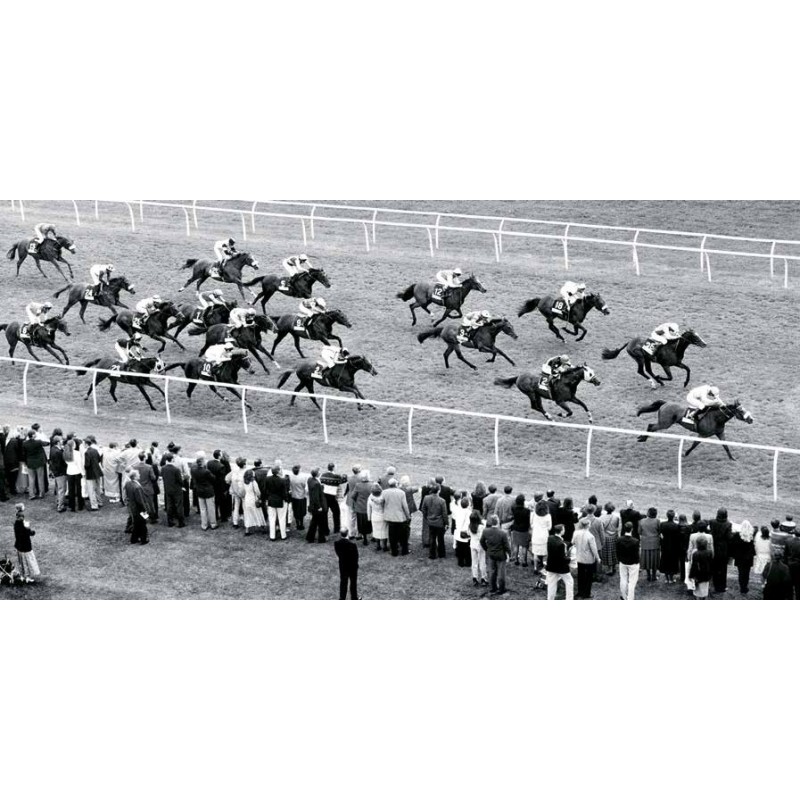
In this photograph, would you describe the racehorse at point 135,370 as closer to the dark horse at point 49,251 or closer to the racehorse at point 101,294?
the racehorse at point 101,294

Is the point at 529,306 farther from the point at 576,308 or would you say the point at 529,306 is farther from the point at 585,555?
the point at 585,555

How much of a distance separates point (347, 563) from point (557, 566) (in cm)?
236

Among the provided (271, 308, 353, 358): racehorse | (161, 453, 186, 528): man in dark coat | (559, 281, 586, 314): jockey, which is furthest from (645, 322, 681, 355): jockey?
(161, 453, 186, 528): man in dark coat

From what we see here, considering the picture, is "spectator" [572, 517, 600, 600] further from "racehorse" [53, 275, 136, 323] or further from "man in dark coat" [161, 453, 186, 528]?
"racehorse" [53, 275, 136, 323]

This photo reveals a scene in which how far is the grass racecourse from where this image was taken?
69.2ft

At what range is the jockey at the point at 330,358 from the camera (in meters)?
25.7

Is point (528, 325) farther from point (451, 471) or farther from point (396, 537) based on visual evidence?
point (396, 537)

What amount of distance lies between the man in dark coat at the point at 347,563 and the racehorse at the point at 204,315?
967 centimetres

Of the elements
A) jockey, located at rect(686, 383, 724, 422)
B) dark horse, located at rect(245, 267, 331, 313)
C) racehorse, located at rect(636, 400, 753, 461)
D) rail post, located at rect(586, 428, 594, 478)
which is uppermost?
dark horse, located at rect(245, 267, 331, 313)

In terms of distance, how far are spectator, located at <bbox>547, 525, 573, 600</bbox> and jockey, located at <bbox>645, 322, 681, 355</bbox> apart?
744 centimetres

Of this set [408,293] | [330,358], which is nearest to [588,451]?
[330,358]

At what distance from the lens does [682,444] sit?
77.3 feet

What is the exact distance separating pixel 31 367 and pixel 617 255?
11.2 m

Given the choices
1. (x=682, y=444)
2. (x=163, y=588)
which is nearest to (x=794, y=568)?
(x=682, y=444)
